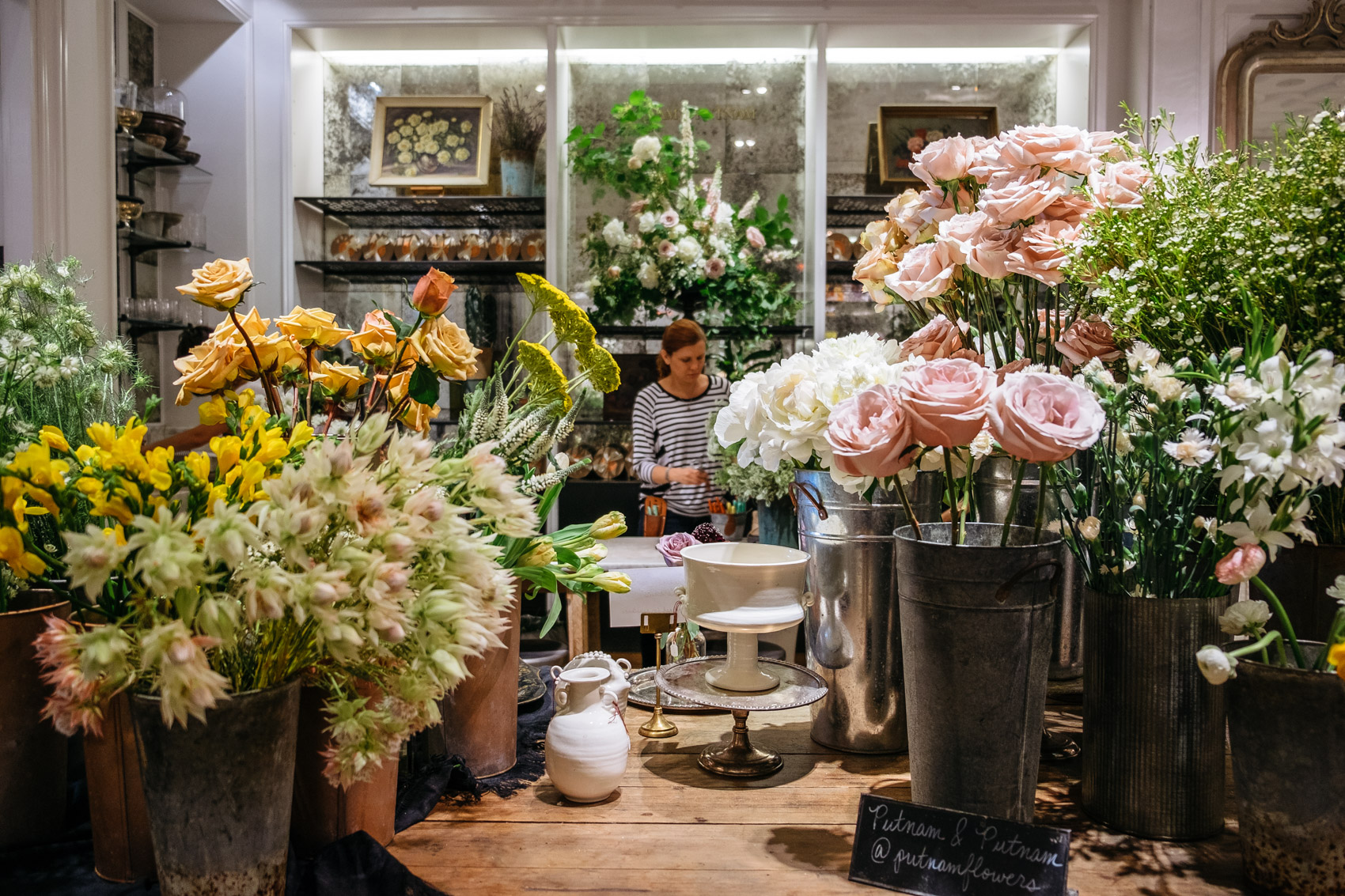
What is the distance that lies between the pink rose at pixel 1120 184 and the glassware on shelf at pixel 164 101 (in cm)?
330

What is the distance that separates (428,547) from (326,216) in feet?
12.3

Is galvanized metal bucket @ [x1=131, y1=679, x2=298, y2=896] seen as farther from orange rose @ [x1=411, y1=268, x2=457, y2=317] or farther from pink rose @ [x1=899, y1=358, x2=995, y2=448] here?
pink rose @ [x1=899, y1=358, x2=995, y2=448]

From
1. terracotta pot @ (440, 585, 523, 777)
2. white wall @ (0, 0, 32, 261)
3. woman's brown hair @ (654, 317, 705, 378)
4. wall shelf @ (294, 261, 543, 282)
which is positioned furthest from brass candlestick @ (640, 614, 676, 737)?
wall shelf @ (294, 261, 543, 282)

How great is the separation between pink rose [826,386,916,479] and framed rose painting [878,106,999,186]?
3.32 metres

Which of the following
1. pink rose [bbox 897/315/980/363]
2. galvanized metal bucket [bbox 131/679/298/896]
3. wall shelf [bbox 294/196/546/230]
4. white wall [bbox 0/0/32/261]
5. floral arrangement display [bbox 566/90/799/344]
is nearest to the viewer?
galvanized metal bucket [bbox 131/679/298/896]

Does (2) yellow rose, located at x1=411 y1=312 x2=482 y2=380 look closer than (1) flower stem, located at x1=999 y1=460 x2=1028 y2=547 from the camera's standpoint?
No

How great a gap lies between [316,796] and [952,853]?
55cm

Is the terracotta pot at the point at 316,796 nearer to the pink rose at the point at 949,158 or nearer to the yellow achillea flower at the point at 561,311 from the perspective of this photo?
the yellow achillea flower at the point at 561,311

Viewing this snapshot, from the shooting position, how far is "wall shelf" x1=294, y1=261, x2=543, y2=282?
3.81 metres

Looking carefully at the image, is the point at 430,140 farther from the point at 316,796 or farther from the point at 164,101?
the point at 316,796

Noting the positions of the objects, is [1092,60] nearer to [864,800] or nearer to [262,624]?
[864,800]

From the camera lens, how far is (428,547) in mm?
660

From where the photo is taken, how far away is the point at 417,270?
3896 millimetres

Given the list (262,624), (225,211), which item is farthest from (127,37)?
(262,624)
